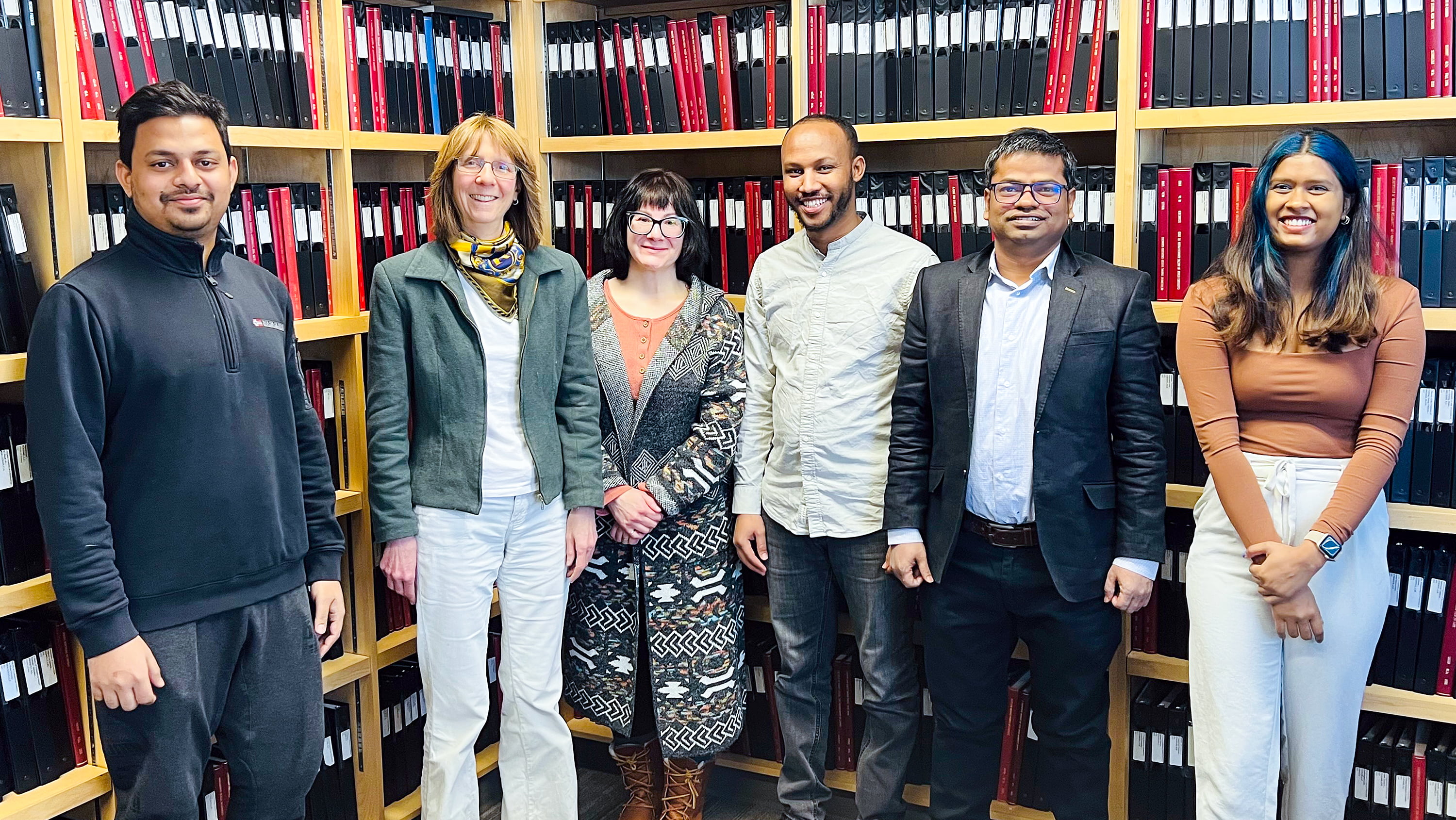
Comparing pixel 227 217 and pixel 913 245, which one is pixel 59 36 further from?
pixel 913 245

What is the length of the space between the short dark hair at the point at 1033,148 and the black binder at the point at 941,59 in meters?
0.43

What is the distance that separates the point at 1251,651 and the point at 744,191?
1551mm

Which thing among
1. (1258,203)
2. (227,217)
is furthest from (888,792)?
(227,217)

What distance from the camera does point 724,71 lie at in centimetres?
301

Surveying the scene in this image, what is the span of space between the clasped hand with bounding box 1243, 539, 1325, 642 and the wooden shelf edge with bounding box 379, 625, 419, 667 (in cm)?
183

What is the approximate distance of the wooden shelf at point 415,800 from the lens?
2908 millimetres

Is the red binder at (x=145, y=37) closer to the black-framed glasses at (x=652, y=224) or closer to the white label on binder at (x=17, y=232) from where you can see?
the white label on binder at (x=17, y=232)

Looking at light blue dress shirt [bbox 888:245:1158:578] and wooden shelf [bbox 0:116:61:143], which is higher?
wooden shelf [bbox 0:116:61:143]

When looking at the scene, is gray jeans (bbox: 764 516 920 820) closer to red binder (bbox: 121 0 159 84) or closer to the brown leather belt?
the brown leather belt

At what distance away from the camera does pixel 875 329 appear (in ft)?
8.41

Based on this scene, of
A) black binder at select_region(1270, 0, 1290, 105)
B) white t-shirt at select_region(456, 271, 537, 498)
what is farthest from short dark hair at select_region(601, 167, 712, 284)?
black binder at select_region(1270, 0, 1290, 105)

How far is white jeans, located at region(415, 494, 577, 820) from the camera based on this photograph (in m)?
2.45

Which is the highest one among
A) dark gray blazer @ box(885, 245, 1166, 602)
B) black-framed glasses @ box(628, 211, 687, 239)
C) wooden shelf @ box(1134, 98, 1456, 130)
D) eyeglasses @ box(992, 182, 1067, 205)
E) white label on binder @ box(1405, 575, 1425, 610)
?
wooden shelf @ box(1134, 98, 1456, 130)

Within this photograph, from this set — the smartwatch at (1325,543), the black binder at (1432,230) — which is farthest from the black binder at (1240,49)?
the smartwatch at (1325,543)
